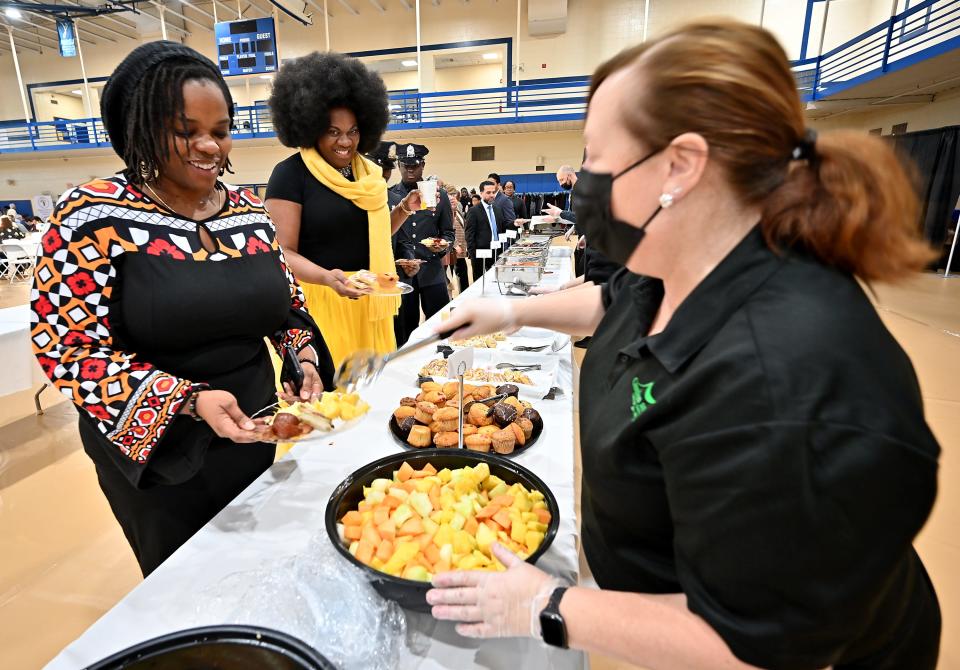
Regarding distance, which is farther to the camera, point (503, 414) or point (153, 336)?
point (503, 414)

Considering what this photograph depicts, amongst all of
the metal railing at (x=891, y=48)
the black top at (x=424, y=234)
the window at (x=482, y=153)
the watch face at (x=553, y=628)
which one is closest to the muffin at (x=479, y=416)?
the watch face at (x=553, y=628)

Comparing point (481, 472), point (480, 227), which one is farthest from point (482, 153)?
point (481, 472)

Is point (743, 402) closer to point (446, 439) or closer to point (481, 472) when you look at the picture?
point (481, 472)

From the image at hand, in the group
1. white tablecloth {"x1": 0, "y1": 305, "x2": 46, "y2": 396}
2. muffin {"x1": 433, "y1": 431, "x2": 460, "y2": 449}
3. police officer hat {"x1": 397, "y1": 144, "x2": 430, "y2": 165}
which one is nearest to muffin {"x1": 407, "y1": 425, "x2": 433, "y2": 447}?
muffin {"x1": 433, "y1": 431, "x2": 460, "y2": 449}

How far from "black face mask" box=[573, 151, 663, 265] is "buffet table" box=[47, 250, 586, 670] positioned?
0.64m

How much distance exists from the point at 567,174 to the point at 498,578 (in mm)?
4838

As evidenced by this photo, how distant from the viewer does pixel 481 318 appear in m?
1.30

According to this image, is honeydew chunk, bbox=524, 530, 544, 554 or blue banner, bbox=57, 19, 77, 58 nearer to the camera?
honeydew chunk, bbox=524, 530, 544, 554

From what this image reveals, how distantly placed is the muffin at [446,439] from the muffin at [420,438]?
0.02 m

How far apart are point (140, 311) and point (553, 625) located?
3.53 feet

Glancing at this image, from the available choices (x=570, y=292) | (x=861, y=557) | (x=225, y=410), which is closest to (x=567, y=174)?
(x=570, y=292)

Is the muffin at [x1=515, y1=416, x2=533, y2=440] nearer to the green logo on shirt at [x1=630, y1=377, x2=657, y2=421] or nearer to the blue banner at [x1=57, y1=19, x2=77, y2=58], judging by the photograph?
the green logo on shirt at [x1=630, y1=377, x2=657, y2=421]

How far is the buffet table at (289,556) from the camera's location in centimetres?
79

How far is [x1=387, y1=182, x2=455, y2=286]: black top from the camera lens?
4.04m
